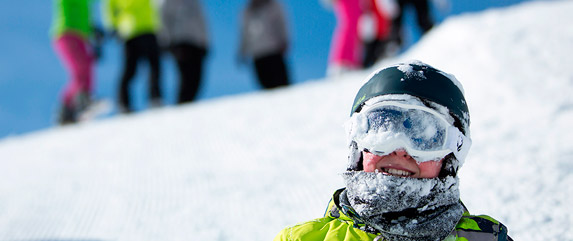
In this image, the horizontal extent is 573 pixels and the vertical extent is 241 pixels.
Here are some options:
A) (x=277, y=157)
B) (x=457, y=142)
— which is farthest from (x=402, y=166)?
(x=277, y=157)

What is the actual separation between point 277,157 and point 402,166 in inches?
84.9

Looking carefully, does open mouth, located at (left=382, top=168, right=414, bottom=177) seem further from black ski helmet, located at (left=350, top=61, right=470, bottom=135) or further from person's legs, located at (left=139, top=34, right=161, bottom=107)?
person's legs, located at (left=139, top=34, right=161, bottom=107)

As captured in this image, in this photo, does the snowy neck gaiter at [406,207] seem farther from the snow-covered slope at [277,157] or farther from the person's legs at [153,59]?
the person's legs at [153,59]

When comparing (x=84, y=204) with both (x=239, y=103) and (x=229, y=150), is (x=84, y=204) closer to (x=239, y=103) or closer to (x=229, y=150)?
(x=229, y=150)

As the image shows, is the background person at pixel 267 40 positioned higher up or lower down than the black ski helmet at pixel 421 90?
lower down

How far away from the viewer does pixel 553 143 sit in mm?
2980

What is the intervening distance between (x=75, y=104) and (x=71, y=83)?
0.26 m

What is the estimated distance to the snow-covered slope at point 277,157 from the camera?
100 inches

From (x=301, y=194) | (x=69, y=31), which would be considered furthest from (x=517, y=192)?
(x=69, y=31)

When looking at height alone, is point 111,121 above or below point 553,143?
below

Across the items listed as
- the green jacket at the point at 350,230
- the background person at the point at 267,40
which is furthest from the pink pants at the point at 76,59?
the green jacket at the point at 350,230

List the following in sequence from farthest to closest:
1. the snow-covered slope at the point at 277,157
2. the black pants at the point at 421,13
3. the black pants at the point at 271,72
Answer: the black pants at the point at 421,13 < the black pants at the point at 271,72 < the snow-covered slope at the point at 277,157

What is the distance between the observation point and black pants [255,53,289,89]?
248 inches

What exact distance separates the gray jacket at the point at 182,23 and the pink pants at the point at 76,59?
33.8 inches
